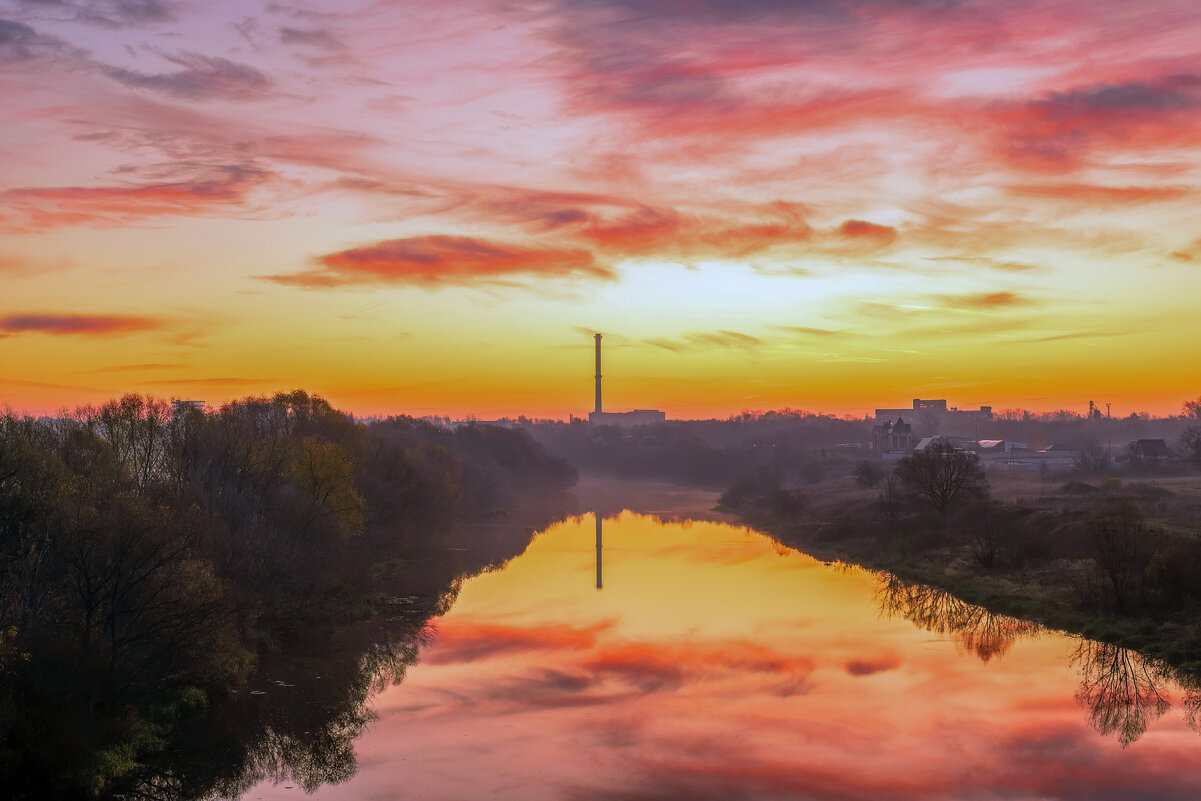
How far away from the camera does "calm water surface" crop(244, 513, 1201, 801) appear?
18016 millimetres

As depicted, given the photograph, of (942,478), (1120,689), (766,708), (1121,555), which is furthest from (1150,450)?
(766,708)

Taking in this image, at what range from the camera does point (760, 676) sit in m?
25.9

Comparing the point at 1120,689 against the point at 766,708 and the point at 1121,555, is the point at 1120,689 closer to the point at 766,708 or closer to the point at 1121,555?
the point at 1121,555

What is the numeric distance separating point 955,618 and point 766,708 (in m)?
13.5

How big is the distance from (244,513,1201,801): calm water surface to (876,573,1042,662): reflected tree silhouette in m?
0.14

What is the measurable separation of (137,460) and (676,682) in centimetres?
2305

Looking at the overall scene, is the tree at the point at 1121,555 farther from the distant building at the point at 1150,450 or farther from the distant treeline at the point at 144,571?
the distant building at the point at 1150,450

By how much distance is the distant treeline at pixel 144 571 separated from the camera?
17.8 meters

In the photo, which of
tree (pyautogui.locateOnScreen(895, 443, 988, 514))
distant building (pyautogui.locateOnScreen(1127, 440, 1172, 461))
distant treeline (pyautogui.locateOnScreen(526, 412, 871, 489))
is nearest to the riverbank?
tree (pyautogui.locateOnScreen(895, 443, 988, 514))

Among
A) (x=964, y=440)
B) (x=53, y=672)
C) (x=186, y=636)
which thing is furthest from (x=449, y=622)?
(x=964, y=440)

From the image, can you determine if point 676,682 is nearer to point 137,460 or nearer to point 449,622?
point 449,622

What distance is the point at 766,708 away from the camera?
75.4 ft

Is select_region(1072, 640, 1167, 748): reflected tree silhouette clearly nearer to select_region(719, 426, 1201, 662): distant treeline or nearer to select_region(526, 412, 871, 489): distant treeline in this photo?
select_region(719, 426, 1201, 662): distant treeline

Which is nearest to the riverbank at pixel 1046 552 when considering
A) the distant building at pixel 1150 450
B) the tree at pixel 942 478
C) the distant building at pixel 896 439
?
the tree at pixel 942 478
